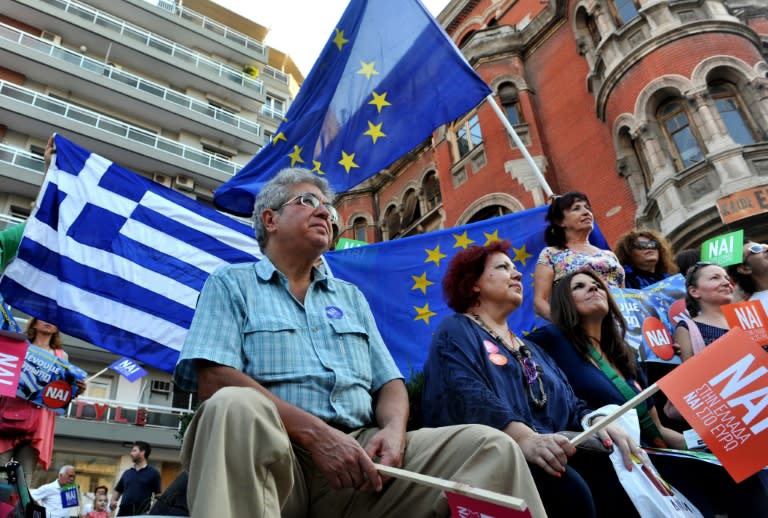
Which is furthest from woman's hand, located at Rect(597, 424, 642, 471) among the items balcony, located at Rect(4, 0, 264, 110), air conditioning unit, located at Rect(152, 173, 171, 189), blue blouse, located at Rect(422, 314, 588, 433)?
balcony, located at Rect(4, 0, 264, 110)

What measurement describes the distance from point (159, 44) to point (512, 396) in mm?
27802

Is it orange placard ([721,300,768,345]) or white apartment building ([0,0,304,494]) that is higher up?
white apartment building ([0,0,304,494])

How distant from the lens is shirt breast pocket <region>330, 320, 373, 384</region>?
2301 millimetres


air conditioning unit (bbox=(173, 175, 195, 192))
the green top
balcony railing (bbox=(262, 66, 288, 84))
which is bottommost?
the green top

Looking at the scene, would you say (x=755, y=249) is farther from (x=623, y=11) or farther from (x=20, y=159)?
(x=20, y=159)

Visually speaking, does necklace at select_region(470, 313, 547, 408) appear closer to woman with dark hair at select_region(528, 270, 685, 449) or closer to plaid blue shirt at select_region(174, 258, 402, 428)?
woman with dark hair at select_region(528, 270, 685, 449)

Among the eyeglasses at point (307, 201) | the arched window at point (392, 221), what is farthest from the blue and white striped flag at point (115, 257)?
the arched window at point (392, 221)

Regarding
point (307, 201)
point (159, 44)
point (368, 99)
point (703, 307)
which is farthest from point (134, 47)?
point (703, 307)

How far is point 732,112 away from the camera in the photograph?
12.0 m

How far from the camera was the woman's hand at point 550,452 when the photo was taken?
2.15 metres

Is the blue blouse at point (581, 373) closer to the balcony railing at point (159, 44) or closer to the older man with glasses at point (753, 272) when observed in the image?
the older man with glasses at point (753, 272)

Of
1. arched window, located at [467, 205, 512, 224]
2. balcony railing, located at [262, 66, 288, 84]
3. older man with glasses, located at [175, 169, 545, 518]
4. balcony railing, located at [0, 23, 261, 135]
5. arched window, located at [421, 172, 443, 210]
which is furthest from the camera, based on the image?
balcony railing, located at [262, 66, 288, 84]

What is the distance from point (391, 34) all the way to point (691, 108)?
8.33 m

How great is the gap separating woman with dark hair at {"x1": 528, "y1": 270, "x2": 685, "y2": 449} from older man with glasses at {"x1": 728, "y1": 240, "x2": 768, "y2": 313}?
1.71 metres
